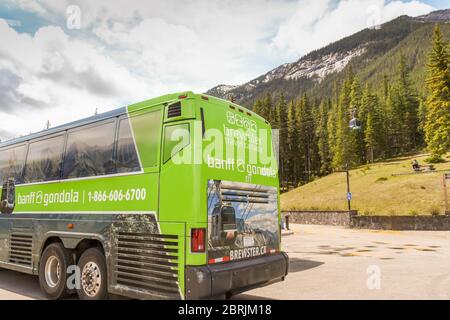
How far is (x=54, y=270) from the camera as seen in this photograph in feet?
26.2

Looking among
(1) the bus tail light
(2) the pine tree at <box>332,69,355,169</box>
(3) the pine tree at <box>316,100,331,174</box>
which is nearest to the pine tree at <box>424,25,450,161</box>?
(2) the pine tree at <box>332,69,355,169</box>

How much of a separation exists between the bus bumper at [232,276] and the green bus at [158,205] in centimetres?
2

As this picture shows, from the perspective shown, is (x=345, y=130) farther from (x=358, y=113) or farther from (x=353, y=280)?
(x=353, y=280)

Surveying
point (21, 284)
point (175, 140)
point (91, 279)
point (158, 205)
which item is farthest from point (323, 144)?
point (158, 205)

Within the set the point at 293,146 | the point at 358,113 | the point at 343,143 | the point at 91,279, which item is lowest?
the point at 91,279

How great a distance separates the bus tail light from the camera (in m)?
5.60

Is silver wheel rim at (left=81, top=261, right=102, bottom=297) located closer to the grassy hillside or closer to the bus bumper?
the bus bumper

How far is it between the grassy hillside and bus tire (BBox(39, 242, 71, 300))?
32847 mm

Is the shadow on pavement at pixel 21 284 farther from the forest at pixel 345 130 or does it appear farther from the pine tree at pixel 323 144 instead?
the pine tree at pixel 323 144

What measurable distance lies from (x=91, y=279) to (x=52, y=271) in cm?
159

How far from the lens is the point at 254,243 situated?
6910mm

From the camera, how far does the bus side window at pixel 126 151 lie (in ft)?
21.6
